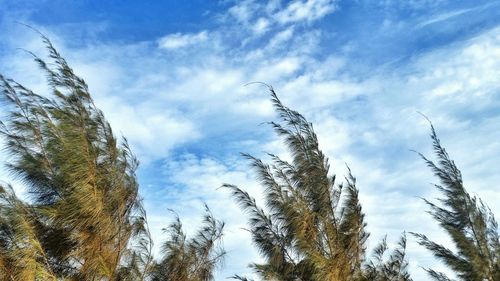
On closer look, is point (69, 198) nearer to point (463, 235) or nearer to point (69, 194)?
point (69, 194)

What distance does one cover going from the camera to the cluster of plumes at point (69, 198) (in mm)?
9438

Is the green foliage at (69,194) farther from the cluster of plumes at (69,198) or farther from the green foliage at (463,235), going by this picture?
the green foliage at (463,235)

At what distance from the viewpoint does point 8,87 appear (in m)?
10.2

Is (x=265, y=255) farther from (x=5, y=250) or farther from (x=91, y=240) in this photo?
(x=5, y=250)

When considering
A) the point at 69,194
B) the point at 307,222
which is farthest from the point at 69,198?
the point at 307,222

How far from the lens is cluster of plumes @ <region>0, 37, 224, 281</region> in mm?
9438

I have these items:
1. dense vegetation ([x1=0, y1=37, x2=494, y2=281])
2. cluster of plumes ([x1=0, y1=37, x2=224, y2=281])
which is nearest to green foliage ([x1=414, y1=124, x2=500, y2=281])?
dense vegetation ([x1=0, y1=37, x2=494, y2=281])

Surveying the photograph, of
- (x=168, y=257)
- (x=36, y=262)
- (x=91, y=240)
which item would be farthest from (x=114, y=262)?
(x=168, y=257)

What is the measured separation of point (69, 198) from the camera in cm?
962

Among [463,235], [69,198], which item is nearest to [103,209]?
[69,198]

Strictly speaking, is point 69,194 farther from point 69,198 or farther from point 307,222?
point 307,222

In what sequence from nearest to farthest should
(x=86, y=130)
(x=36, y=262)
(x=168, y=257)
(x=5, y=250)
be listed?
(x=36, y=262)
(x=5, y=250)
(x=86, y=130)
(x=168, y=257)

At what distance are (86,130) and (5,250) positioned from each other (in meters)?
2.48

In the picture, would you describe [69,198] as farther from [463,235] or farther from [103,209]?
[463,235]
